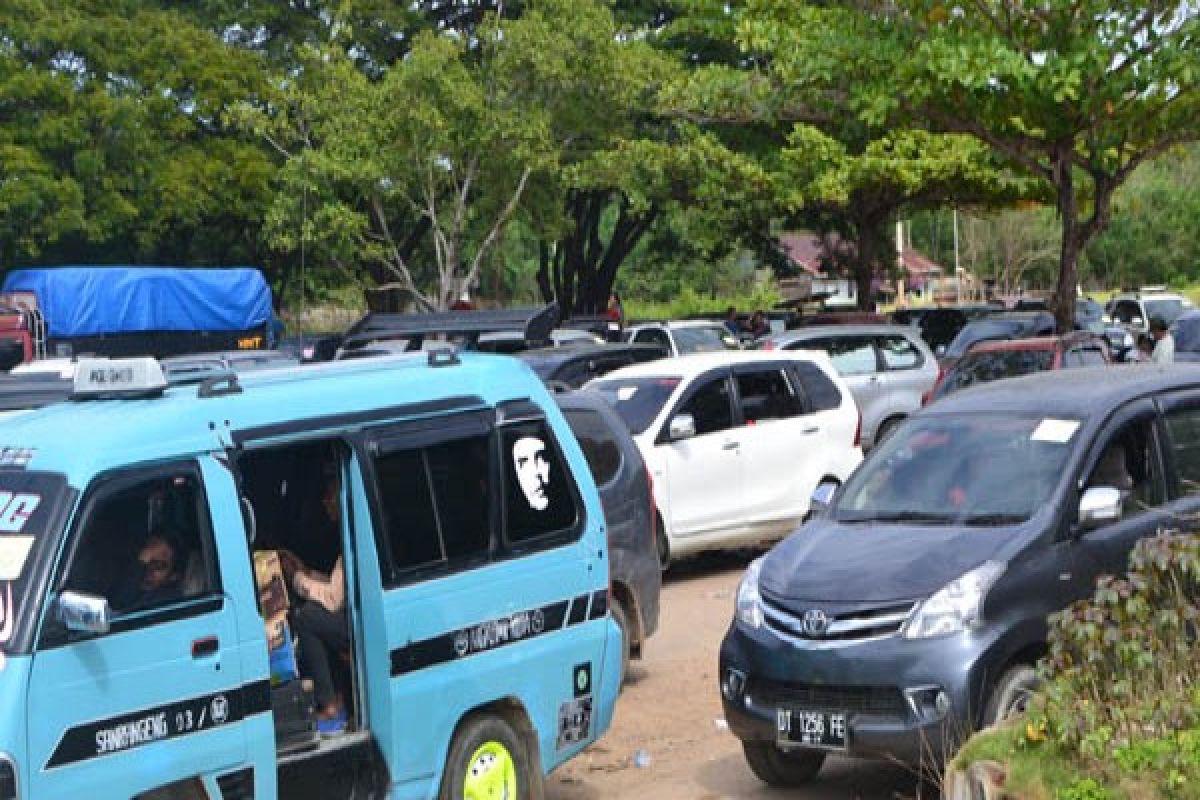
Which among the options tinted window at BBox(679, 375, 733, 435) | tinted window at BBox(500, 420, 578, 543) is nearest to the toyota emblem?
tinted window at BBox(500, 420, 578, 543)

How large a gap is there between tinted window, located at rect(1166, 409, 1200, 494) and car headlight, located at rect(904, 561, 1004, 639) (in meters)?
1.59

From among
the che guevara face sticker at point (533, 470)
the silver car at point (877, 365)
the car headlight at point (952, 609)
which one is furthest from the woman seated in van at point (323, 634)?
the silver car at point (877, 365)

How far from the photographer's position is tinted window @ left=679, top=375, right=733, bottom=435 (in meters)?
14.1

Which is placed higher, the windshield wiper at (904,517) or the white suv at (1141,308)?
the windshield wiper at (904,517)

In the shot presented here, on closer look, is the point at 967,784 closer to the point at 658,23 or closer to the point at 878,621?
the point at 878,621

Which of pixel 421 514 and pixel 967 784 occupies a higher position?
pixel 421 514

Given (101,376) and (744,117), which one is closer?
(101,376)

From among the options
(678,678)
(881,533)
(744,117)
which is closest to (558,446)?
(881,533)

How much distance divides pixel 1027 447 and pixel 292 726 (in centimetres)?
385

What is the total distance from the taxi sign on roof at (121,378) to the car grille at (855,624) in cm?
302

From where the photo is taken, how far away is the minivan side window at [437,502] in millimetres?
7027

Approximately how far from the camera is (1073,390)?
8.66 metres

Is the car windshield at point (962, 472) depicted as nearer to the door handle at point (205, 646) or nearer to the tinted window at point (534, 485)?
the tinted window at point (534, 485)

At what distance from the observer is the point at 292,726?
673 cm
